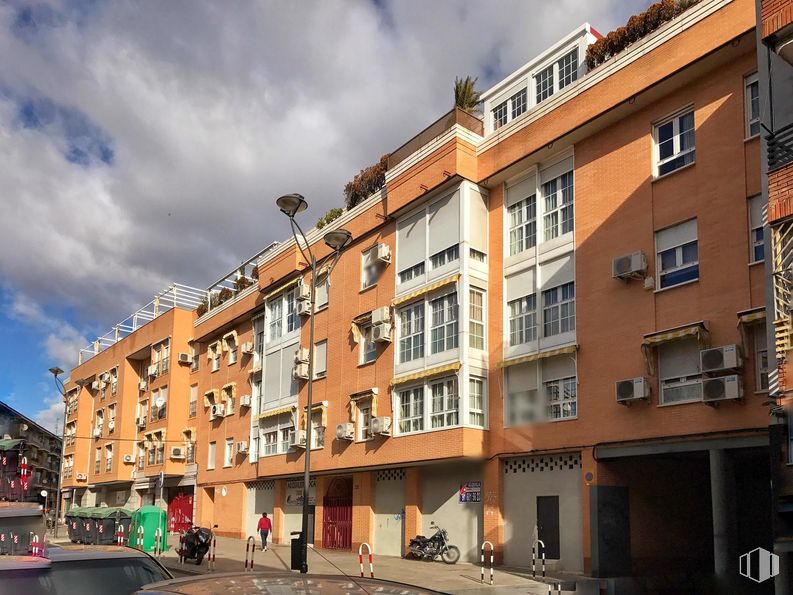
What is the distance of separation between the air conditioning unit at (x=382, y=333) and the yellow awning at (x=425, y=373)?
1.39 meters

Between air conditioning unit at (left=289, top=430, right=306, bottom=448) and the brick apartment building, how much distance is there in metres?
0.40

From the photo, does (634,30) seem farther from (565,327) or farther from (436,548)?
(436,548)

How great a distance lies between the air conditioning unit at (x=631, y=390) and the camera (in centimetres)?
1898

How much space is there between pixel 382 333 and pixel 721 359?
39.6 ft

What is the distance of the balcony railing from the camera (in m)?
15.0

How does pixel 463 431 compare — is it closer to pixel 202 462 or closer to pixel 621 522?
pixel 621 522

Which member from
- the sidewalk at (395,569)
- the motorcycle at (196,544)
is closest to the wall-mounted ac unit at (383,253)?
the sidewalk at (395,569)

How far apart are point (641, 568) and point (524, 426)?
459 centimetres

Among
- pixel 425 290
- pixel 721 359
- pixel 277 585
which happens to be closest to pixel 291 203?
pixel 425 290

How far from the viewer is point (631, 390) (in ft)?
63.2

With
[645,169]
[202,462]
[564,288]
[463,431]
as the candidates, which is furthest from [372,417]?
[202,462]

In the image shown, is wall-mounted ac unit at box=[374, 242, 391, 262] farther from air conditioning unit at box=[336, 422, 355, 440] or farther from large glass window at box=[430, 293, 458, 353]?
air conditioning unit at box=[336, 422, 355, 440]

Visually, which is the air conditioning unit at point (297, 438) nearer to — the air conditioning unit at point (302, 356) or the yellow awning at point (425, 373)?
the air conditioning unit at point (302, 356)

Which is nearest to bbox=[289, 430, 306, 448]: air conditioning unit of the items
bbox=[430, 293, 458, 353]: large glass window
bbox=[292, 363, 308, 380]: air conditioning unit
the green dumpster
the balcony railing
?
bbox=[292, 363, 308, 380]: air conditioning unit
